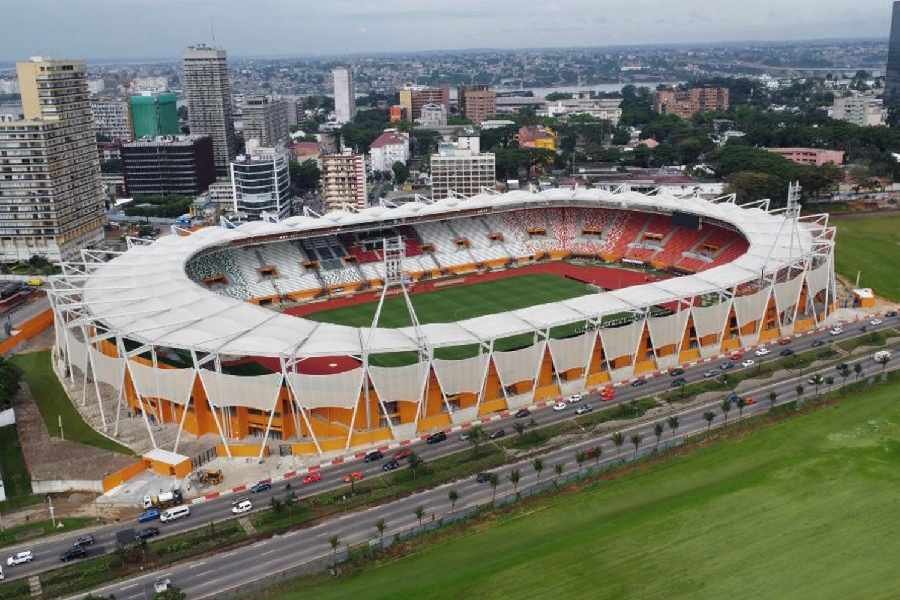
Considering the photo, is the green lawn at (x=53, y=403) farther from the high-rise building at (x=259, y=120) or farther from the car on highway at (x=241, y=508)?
the high-rise building at (x=259, y=120)

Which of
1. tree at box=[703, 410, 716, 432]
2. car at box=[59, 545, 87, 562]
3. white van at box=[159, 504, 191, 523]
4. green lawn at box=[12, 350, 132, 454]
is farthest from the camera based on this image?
green lawn at box=[12, 350, 132, 454]

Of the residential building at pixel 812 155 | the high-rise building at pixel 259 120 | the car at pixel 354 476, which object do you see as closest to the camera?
the car at pixel 354 476

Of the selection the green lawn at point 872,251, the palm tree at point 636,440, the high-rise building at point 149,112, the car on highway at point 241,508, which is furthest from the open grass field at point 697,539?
the high-rise building at point 149,112

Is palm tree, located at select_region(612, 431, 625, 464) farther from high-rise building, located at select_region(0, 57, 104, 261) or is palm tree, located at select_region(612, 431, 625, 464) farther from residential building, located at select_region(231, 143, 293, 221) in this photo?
residential building, located at select_region(231, 143, 293, 221)

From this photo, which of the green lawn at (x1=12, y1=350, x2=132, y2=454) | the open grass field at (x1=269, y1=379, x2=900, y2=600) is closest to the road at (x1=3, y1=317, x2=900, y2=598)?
the open grass field at (x1=269, y1=379, x2=900, y2=600)

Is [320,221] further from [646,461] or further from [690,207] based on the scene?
[646,461]

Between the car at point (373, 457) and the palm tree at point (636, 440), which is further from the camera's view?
the car at point (373, 457)

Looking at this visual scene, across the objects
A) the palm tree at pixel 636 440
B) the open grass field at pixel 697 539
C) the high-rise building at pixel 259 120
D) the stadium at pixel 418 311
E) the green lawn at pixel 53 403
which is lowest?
the open grass field at pixel 697 539
